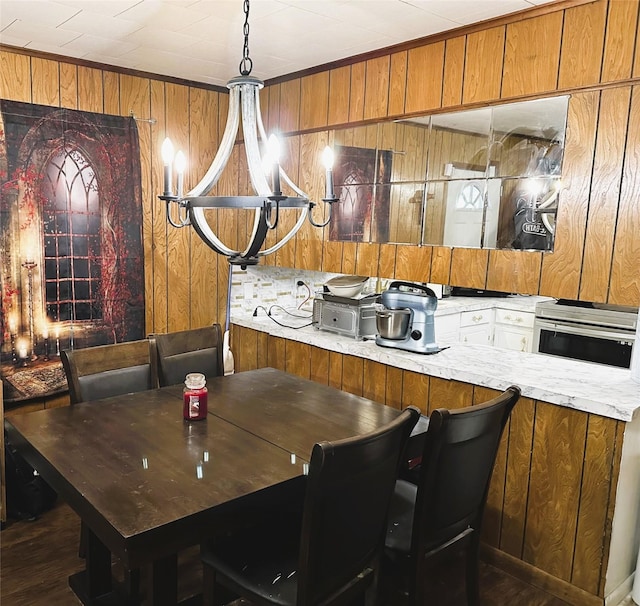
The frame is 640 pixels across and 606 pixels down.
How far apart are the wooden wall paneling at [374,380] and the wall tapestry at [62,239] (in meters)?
1.59

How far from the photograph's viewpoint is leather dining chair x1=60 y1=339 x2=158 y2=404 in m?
2.53

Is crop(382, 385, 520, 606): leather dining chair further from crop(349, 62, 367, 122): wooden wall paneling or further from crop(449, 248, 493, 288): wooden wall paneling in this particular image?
crop(349, 62, 367, 122): wooden wall paneling

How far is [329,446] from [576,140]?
5.81ft

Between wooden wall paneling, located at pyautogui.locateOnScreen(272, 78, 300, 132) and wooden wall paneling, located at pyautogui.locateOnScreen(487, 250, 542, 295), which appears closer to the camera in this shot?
wooden wall paneling, located at pyautogui.locateOnScreen(487, 250, 542, 295)

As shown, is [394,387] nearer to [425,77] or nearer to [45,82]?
[425,77]

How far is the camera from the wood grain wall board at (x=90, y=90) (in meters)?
3.31

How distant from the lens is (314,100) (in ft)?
11.5

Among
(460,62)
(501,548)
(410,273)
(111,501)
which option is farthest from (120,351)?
(460,62)

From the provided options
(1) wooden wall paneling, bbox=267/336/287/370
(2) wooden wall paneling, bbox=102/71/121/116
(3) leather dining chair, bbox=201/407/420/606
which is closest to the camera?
(3) leather dining chair, bbox=201/407/420/606

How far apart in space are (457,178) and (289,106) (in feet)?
4.65

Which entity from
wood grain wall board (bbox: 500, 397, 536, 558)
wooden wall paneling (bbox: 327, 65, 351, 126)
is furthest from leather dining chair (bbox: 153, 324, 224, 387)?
wood grain wall board (bbox: 500, 397, 536, 558)

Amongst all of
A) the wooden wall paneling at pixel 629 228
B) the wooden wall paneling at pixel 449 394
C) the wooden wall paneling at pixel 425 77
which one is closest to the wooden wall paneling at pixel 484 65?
the wooden wall paneling at pixel 425 77

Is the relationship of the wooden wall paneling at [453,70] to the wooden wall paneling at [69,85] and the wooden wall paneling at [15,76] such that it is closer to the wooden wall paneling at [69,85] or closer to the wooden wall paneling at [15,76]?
the wooden wall paneling at [69,85]

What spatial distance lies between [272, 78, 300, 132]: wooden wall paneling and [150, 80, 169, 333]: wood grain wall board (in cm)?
79
